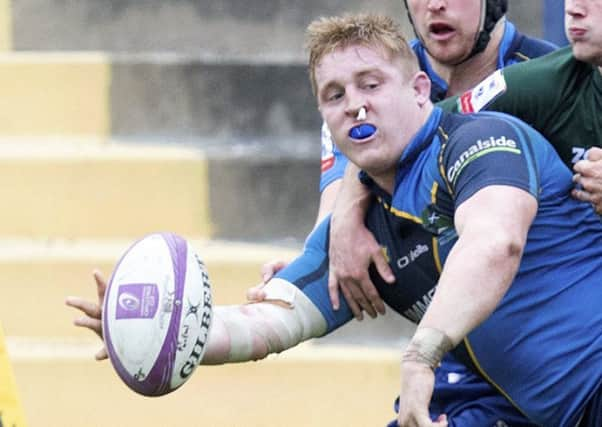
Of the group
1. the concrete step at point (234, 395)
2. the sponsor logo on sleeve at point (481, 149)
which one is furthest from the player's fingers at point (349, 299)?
the concrete step at point (234, 395)

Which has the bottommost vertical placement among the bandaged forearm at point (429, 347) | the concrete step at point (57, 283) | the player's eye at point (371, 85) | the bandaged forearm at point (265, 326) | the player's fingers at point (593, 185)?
the concrete step at point (57, 283)

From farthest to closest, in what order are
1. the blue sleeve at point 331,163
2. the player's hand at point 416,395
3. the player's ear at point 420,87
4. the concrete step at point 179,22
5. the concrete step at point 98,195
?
the concrete step at point 179,22
the concrete step at point 98,195
the blue sleeve at point 331,163
the player's ear at point 420,87
the player's hand at point 416,395

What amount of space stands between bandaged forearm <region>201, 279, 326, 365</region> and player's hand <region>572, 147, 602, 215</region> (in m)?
0.81

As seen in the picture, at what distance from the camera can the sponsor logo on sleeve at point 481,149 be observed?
11.3ft

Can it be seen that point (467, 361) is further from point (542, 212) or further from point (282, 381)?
point (282, 381)

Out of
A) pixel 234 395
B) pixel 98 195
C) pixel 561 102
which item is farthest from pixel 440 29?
pixel 98 195

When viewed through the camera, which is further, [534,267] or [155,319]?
[534,267]

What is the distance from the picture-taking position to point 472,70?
14.8ft

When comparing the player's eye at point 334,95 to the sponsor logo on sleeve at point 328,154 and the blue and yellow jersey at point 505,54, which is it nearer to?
the blue and yellow jersey at point 505,54

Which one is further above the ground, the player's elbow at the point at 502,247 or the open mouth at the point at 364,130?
the open mouth at the point at 364,130

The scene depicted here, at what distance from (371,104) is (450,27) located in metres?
0.85

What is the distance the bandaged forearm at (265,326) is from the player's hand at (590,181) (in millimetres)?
806

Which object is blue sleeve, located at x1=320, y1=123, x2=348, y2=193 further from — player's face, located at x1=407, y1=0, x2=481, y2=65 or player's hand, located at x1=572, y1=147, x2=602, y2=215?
player's hand, located at x1=572, y1=147, x2=602, y2=215

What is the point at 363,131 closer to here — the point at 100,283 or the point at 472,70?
the point at 100,283
